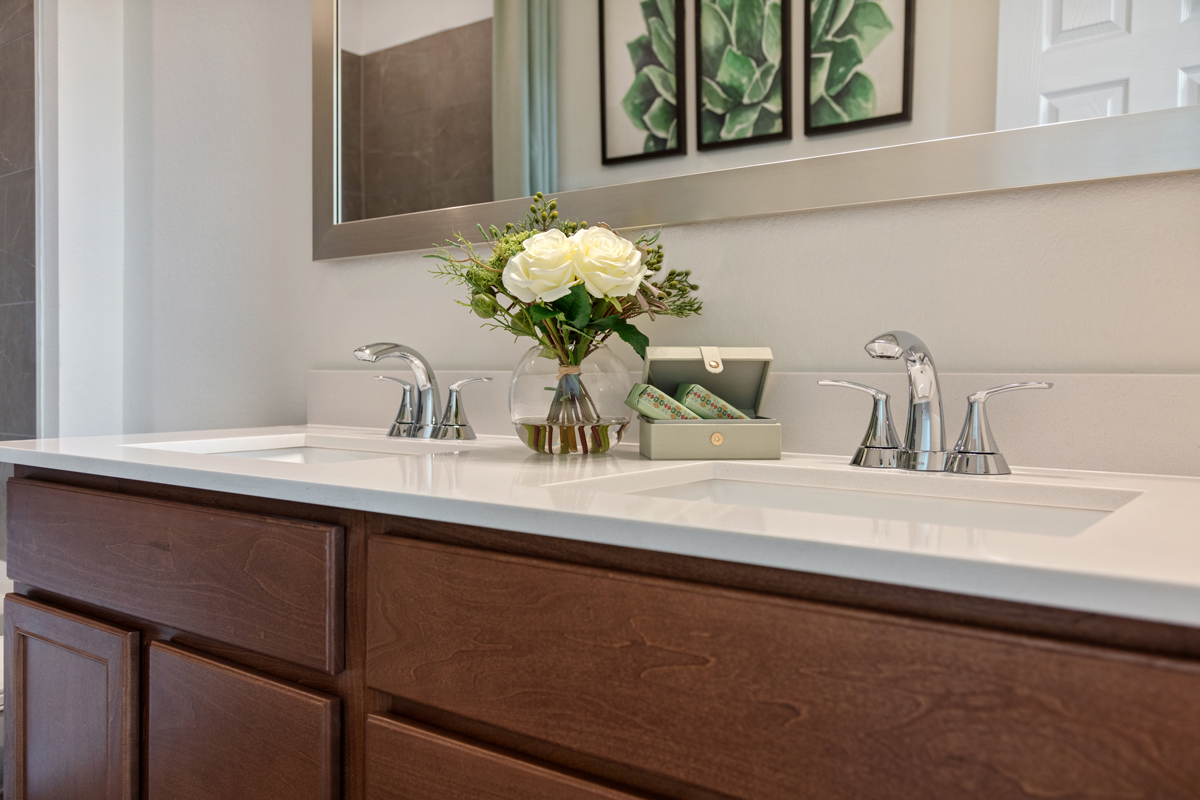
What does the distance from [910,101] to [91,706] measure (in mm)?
1215

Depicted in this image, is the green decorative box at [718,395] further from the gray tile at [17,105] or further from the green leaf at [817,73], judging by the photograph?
the gray tile at [17,105]

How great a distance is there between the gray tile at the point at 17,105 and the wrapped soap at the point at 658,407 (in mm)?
1657

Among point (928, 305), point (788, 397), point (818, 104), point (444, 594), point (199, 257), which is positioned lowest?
point (444, 594)

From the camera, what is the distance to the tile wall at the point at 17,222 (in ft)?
6.06

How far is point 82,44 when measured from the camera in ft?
5.87

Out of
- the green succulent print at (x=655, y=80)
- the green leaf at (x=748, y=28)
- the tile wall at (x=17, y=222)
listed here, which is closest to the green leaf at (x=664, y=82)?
the green succulent print at (x=655, y=80)

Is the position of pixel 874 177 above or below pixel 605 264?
above

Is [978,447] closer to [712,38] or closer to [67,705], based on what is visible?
[712,38]

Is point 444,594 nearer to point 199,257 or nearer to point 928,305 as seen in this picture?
point 928,305

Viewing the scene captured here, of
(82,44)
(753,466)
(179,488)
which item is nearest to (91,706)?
(179,488)

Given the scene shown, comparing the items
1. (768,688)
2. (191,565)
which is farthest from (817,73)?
(191,565)

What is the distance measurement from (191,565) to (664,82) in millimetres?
862

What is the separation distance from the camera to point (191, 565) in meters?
0.88

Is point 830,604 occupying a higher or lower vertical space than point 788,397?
lower
